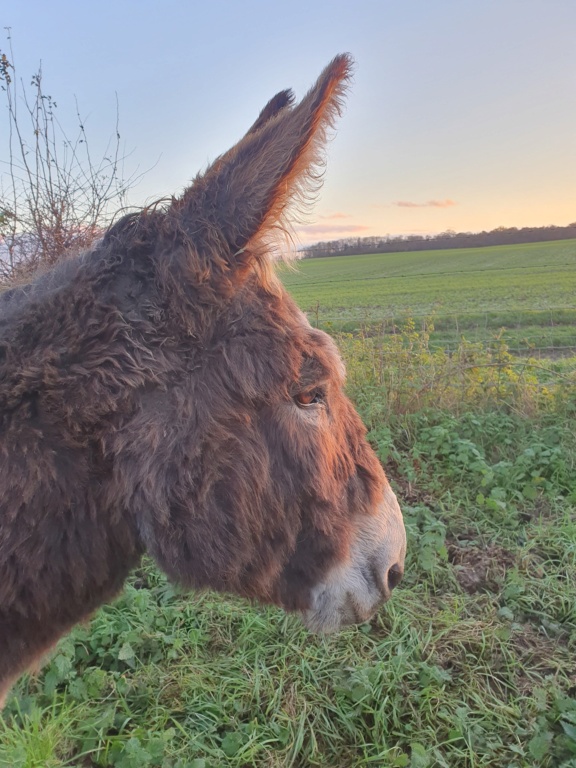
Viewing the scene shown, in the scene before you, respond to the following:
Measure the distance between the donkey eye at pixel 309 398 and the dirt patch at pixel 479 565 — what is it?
2.91 meters

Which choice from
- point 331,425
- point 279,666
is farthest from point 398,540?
point 279,666

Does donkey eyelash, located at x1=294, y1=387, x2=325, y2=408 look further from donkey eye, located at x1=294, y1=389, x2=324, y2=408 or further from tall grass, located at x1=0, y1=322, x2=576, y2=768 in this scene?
tall grass, located at x1=0, y1=322, x2=576, y2=768

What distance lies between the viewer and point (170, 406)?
4.25 ft

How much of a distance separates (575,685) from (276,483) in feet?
8.85

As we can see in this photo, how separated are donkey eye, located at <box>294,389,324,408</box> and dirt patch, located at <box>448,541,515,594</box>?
2.91m

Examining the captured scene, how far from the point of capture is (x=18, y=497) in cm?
114

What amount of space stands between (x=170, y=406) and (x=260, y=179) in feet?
2.16

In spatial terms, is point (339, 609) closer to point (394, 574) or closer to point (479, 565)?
point (394, 574)

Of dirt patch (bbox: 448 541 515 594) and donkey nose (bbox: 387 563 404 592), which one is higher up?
donkey nose (bbox: 387 563 404 592)

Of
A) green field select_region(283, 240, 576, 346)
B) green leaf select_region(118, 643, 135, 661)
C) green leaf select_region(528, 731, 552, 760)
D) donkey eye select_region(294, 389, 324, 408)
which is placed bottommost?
green field select_region(283, 240, 576, 346)

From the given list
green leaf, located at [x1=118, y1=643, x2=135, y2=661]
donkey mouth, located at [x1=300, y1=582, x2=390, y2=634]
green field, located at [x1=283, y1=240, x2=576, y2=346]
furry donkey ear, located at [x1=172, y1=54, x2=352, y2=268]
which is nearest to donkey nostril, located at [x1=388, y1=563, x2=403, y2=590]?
donkey mouth, located at [x1=300, y1=582, x2=390, y2=634]

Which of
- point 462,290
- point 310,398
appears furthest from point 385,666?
point 462,290

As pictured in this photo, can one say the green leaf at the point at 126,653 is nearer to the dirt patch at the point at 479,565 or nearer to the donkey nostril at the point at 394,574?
the donkey nostril at the point at 394,574

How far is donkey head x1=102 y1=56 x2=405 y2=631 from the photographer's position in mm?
1252
